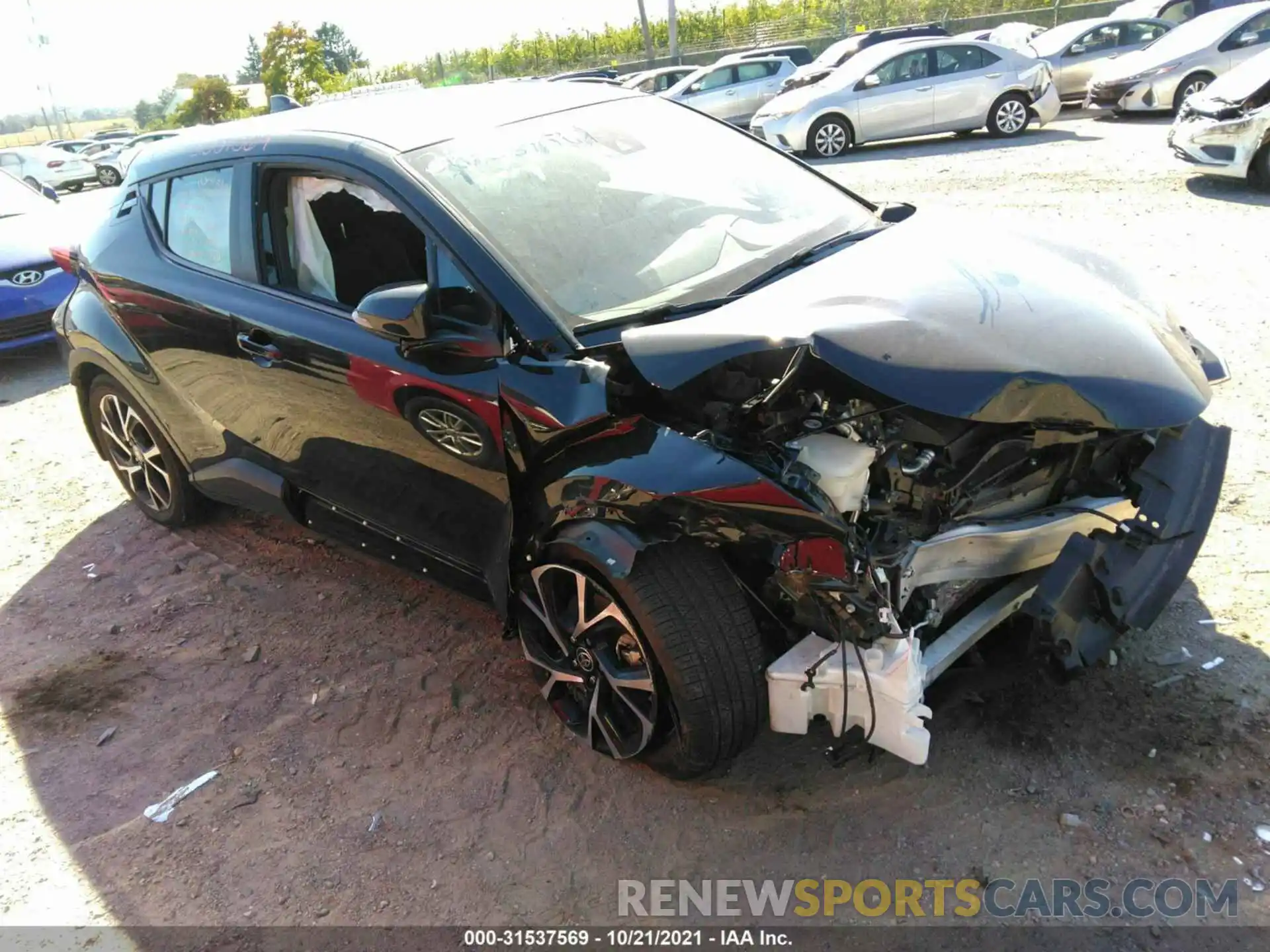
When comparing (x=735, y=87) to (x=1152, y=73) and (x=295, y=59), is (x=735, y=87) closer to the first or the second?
(x=1152, y=73)

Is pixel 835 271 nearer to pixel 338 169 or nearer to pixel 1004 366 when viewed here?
pixel 1004 366

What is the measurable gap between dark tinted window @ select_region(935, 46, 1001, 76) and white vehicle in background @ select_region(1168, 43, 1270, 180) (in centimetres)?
487

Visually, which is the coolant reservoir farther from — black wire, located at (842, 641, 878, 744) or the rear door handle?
the rear door handle

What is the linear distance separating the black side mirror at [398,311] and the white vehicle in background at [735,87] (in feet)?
55.2

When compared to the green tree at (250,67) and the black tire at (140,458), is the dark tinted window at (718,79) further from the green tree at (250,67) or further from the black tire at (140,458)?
the green tree at (250,67)

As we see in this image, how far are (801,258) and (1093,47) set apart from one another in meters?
15.8

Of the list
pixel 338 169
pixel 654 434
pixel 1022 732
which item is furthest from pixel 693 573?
pixel 338 169

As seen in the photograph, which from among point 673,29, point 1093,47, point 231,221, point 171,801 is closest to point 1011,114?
point 1093,47

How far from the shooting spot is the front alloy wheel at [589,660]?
2.74m

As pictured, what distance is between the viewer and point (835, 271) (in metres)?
2.88

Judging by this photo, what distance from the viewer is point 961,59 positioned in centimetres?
1361

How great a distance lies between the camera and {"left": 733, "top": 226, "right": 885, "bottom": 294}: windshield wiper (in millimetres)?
3027

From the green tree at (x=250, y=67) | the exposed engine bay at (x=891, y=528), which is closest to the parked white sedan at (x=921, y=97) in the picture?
the exposed engine bay at (x=891, y=528)

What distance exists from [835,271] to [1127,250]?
17.7 feet
